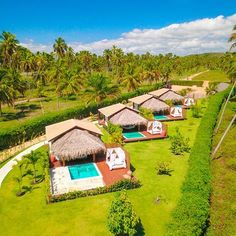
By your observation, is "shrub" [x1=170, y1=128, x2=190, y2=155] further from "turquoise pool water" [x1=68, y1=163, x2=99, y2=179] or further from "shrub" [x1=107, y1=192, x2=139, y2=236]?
"shrub" [x1=107, y1=192, x2=139, y2=236]

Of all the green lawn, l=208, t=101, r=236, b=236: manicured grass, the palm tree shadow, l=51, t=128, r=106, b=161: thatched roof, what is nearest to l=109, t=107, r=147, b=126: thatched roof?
l=51, t=128, r=106, b=161: thatched roof

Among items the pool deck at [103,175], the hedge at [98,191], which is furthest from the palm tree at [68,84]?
the hedge at [98,191]

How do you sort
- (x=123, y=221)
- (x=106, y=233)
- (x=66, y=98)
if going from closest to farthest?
(x=123, y=221) → (x=106, y=233) → (x=66, y=98)

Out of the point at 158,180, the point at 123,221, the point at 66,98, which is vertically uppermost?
the point at 123,221

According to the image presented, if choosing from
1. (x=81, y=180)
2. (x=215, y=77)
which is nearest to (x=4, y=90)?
(x=81, y=180)

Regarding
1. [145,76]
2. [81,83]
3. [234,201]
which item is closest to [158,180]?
[234,201]

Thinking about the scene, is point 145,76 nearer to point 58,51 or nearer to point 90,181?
point 58,51

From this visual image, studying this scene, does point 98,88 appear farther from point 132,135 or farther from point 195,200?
point 195,200
